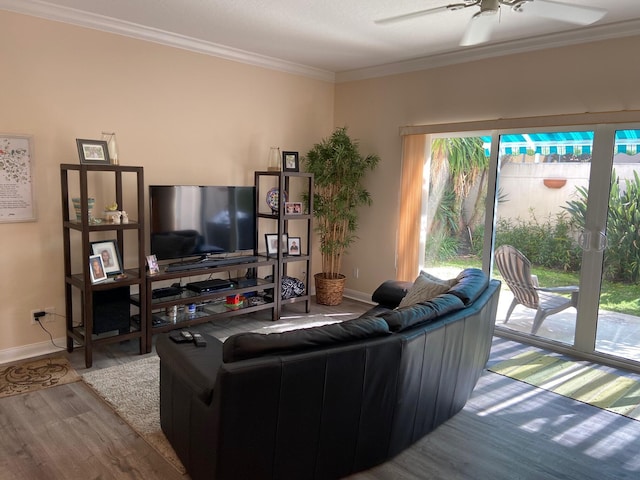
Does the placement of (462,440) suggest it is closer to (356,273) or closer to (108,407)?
(108,407)

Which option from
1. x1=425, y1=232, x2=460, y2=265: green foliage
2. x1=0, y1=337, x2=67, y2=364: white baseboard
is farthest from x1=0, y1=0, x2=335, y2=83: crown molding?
x1=0, y1=337, x2=67, y2=364: white baseboard

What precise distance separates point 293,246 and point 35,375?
2.71 metres

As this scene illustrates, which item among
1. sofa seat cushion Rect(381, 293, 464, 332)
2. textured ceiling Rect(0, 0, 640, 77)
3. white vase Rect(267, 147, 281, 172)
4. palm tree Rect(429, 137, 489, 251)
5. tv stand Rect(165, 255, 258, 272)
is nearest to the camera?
sofa seat cushion Rect(381, 293, 464, 332)

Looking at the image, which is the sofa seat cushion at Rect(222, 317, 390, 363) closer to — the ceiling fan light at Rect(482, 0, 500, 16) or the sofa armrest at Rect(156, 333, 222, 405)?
the sofa armrest at Rect(156, 333, 222, 405)

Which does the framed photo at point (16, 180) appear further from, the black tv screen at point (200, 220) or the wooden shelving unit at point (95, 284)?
the black tv screen at point (200, 220)

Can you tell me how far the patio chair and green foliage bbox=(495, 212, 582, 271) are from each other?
0.26 ft

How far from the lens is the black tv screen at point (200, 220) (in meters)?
4.27

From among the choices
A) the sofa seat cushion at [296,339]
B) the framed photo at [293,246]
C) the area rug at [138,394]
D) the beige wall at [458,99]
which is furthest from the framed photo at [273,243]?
the sofa seat cushion at [296,339]

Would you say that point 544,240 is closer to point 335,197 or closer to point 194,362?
point 335,197

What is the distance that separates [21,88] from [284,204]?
2463mm

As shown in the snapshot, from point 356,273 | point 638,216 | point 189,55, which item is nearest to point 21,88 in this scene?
point 189,55

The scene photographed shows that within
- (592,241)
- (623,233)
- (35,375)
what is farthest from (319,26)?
(35,375)

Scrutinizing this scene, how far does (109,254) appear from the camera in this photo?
387 centimetres

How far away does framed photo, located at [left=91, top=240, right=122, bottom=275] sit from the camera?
3.80 m
